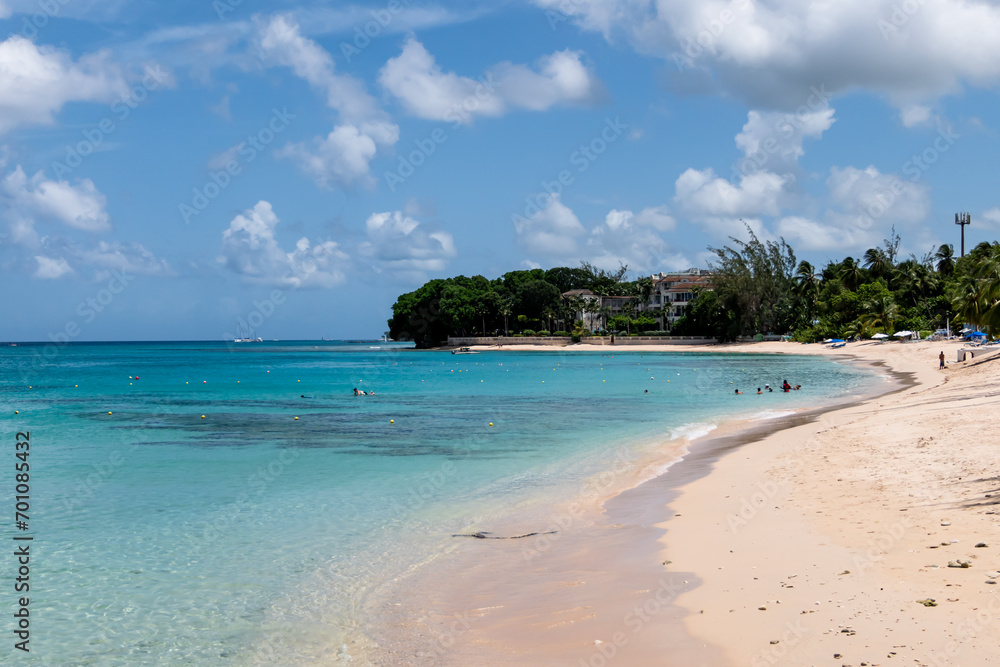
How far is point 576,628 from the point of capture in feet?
24.6

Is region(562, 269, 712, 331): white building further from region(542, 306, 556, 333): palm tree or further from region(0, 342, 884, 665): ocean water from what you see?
region(0, 342, 884, 665): ocean water

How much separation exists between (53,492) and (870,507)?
51.4 ft

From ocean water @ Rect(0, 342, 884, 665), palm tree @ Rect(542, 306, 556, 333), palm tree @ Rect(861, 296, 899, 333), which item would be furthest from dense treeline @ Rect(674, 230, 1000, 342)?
ocean water @ Rect(0, 342, 884, 665)

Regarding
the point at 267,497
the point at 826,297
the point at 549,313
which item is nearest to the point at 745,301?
the point at 826,297

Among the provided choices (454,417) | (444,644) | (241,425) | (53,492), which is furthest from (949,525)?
(241,425)

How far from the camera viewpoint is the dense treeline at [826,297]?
91.5 meters

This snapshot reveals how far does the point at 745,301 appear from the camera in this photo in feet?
376

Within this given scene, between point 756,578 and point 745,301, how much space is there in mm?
112220

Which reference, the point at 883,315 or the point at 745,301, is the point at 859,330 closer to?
the point at 883,315

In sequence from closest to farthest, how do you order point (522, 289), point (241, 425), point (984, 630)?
point (984, 630), point (241, 425), point (522, 289)

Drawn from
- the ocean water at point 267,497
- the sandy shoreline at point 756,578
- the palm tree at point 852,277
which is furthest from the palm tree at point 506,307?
the sandy shoreline at point 756,578

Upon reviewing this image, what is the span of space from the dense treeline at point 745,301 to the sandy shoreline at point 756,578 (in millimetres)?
46769

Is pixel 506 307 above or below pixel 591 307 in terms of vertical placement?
above

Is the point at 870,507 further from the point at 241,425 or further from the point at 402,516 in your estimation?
the point at 241,425
